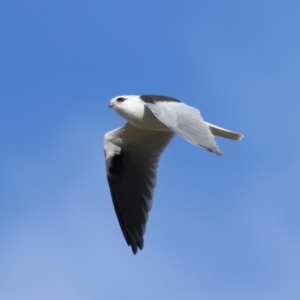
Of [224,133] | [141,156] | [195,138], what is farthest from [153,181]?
[195,138]

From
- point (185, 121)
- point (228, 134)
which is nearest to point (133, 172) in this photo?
point (228, 134)

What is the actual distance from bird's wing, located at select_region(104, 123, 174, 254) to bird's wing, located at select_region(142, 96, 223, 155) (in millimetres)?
1634

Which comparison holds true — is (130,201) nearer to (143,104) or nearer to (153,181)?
(153,181)

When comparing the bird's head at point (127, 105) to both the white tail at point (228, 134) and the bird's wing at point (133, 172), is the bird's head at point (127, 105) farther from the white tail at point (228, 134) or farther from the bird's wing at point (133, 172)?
the white tail at point (228, 134)

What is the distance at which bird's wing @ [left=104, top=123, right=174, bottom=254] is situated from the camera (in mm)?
A: 13242

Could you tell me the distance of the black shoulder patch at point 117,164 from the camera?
13.6m

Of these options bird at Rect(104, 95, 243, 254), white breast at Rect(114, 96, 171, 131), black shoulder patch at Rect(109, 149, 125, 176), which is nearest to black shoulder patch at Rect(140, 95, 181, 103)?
white breast at Rect(114, 96, 171, 131)

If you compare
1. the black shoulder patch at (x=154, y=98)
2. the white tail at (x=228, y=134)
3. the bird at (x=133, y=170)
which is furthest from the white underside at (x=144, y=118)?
the white tail at (x=228, y=134)

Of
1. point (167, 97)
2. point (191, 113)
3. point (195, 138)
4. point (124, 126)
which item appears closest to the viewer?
point (195, 138)

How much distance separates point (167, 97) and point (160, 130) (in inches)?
32.6

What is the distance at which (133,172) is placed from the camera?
1347cm

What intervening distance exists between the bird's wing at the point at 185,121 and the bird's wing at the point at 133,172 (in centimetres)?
163

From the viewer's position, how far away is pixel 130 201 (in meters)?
13.3

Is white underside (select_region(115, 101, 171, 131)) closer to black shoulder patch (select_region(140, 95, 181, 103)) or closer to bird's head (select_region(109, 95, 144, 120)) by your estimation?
bird's head (select_region(109, 95, 144, 120))
